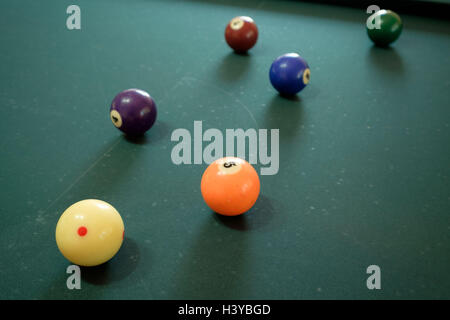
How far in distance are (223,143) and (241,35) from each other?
1.58 m

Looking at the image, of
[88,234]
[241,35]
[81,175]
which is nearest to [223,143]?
[81,175]

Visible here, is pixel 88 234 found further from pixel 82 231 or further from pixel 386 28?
pixel 386 28

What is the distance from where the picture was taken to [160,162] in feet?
9.68

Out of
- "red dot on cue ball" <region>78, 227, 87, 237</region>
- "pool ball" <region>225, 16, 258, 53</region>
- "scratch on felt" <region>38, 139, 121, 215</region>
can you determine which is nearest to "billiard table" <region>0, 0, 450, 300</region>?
"scratch on felt" <region>38, 139, 121, 215</region>

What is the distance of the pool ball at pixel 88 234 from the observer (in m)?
2.08

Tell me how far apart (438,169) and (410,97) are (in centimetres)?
103

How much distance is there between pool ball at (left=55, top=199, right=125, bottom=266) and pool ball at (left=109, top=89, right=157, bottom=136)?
99cm

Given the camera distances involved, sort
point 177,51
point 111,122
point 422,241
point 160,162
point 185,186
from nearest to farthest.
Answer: point 422,241 → point 185,186 → point 160,162 → point 111,122 → point 177,51

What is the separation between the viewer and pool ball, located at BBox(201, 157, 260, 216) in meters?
2.37

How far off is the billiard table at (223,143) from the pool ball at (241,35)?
0.11m

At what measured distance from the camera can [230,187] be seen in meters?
2.36
